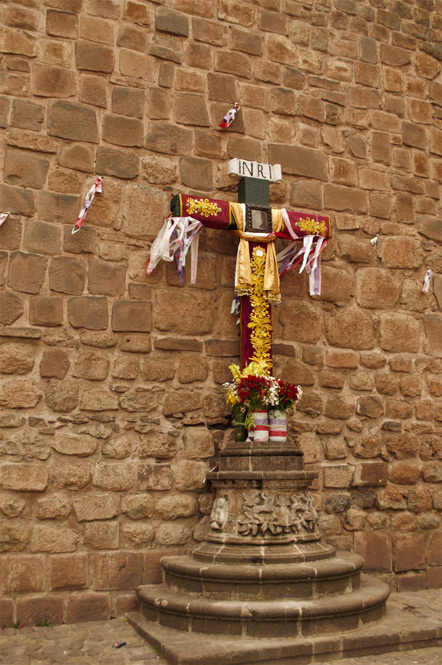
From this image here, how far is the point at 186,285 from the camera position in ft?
17.1

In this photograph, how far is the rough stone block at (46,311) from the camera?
4.71m

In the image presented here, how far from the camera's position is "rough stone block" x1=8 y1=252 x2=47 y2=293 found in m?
4.69

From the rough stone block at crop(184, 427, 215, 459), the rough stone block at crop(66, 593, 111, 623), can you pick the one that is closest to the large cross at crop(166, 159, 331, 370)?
the rough stone block at crop(184, 427, 215, 459)

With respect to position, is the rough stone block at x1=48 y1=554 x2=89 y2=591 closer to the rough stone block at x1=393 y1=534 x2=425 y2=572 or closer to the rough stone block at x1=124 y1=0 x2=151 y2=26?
the rough stone block at x1=393 y1=534 x2=425 y2=572

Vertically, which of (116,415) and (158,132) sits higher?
(158,132)

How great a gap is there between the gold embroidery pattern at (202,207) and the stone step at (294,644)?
8.90ft

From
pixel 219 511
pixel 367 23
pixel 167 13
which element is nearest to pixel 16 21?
pixel 167 13

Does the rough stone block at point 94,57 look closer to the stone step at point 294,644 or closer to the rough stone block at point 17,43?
the rough stone block at point 17,43

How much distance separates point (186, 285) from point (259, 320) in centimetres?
65

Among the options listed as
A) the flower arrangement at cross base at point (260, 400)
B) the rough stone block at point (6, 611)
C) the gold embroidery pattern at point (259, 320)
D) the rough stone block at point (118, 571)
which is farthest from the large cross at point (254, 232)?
the rough stone block at point (6, 611)

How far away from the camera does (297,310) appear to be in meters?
5.51

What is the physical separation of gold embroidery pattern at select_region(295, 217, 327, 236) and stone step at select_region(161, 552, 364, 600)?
94.3 inches

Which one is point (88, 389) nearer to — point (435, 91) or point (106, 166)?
point (106, 166)

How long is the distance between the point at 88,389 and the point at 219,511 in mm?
1221
